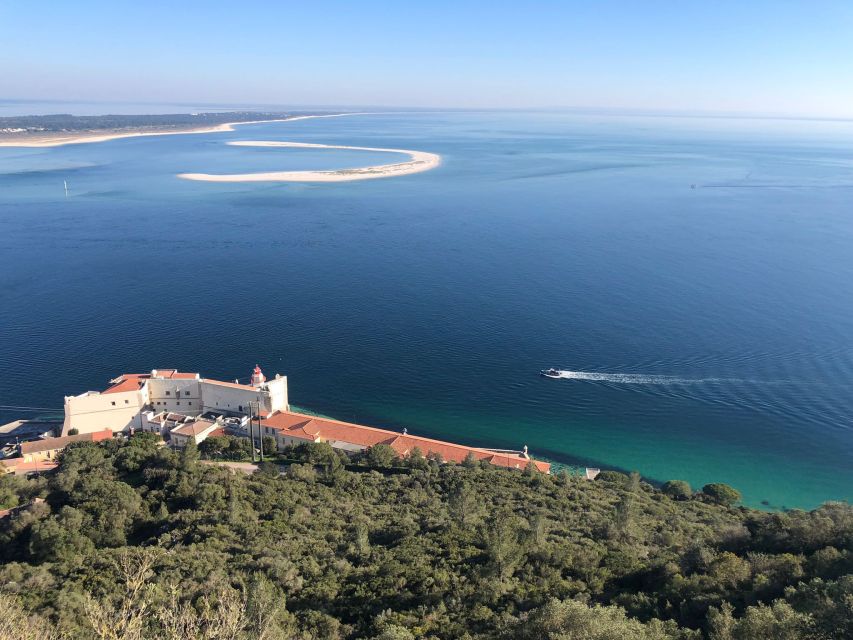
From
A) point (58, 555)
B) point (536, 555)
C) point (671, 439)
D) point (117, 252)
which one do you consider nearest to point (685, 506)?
point (671, 439)

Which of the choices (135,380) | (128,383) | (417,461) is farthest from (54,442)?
(417,461)

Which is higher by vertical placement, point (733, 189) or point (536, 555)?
point (733, 189)

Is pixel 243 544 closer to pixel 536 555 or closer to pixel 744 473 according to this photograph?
pixel 536 555

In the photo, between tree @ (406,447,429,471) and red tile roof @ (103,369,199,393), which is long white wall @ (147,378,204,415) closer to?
red tile roof @ (103,369,199,393)

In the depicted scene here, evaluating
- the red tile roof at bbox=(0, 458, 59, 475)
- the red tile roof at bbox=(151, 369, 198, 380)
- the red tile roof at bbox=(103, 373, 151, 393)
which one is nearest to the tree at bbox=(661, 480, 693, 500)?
the red tile roof at bbox=(151, 369, 198, 380)

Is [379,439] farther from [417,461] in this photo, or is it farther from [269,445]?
[269,445]

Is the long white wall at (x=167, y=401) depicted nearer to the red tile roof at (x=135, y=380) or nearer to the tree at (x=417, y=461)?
the red tile roof at (x=135, y=380)

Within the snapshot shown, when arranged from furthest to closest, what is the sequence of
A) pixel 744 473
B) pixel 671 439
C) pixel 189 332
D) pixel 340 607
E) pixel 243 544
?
pixel 189 332
pixel 671 439
pixel 744 473
pixel 243 544
pixel 340 607
